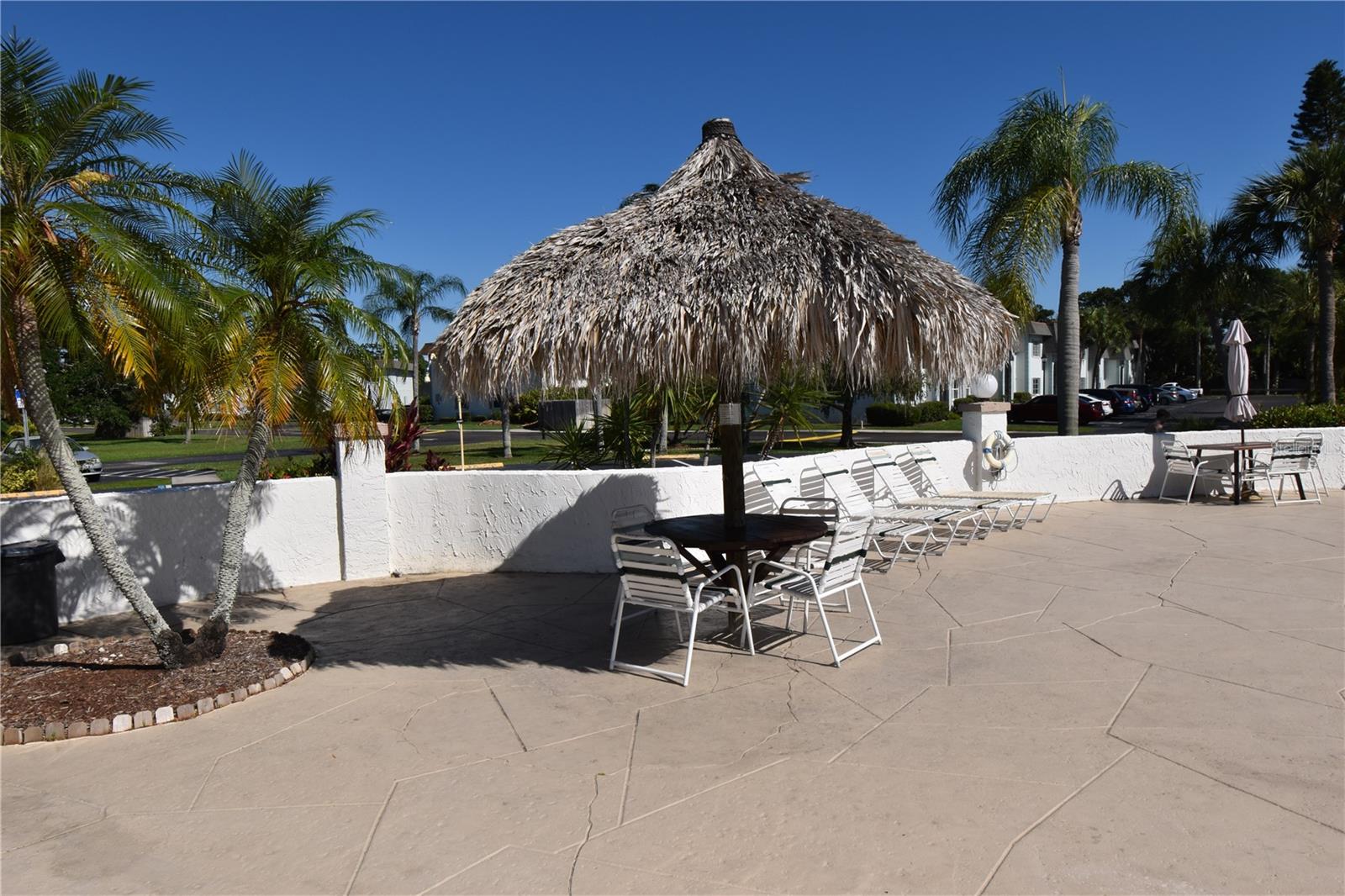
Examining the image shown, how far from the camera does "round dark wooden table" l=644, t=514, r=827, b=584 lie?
18.7 ft

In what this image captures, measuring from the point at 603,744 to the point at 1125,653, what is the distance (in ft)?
11.3

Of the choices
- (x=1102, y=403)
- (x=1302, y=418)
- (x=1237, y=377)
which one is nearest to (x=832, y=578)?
(x=1237, y=377)

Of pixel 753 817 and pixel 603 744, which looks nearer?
pixel 753 817

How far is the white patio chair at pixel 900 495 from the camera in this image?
32.1 ft

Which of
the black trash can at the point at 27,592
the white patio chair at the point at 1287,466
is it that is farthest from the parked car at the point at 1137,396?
the black trash can at the point at 27,592

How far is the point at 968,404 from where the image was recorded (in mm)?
12805

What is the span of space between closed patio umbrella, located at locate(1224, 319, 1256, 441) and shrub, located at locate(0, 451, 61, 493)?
18569 millimetres

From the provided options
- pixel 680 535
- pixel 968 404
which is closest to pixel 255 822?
pixel 680 535

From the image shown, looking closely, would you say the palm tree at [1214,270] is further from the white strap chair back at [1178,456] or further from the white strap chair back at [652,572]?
the white strap chair back at [652,572]

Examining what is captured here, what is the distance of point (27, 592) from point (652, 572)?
4.86 metres

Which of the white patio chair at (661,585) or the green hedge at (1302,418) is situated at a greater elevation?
the green hedge at (1302,418)

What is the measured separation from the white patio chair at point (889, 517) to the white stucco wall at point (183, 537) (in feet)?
16.9

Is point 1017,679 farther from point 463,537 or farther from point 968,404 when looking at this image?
point 968,404

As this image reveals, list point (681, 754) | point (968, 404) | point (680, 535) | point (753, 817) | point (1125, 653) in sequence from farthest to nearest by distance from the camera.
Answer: point (968, 404)
point (680, 535)
point (1125, 653)
point (681, 754)
point (753, 817)
